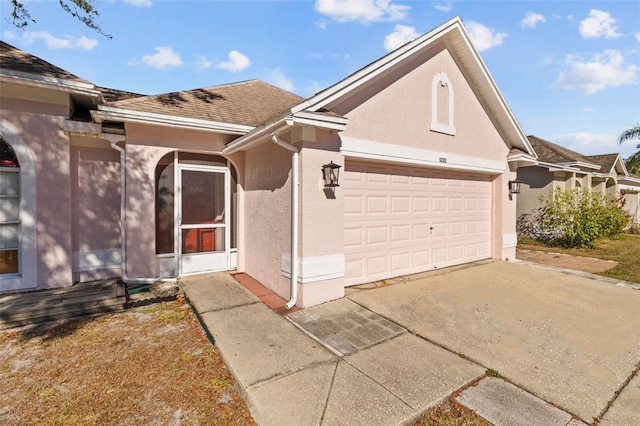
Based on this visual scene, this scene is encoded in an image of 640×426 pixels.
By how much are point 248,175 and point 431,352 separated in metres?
5.18

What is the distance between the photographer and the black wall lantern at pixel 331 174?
4.93m

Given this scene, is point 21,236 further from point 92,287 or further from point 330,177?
point 330,177

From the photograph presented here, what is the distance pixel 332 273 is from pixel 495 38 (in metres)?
7.98

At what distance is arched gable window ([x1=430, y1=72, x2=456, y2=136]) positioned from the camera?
266 inches

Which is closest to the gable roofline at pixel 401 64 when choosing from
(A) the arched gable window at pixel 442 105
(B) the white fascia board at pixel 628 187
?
(A) the arched gable window at pixel 442 105

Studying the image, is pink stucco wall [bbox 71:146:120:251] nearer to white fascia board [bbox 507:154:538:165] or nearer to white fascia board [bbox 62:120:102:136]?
white fascia board [bbox 62:120:102:136]

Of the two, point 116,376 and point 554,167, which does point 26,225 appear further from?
point 554,167

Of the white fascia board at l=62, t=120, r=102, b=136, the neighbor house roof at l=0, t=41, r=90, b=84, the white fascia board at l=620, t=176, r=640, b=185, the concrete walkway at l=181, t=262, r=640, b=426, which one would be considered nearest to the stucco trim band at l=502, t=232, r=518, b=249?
the concrete walkway at l=181, t=262, r=640, b=426

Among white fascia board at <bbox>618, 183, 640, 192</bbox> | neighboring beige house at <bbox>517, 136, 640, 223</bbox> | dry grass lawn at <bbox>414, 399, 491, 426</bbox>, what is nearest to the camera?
dry grass lawn at <bbox>414, 399, 491, 426</bbox>

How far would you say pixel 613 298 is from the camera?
5512 millimetres

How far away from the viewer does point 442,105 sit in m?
6.97

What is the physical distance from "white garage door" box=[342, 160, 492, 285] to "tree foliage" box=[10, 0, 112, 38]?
26.1ft

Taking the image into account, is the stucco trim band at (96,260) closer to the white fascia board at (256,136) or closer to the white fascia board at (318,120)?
the white fascia board at (256,136)

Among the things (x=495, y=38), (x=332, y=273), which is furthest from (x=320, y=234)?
(x=495, y=38)
